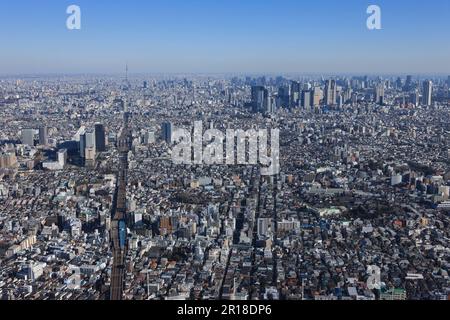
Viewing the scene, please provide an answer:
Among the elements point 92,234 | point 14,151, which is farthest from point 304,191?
point 14,151

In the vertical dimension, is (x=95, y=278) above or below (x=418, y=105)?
below

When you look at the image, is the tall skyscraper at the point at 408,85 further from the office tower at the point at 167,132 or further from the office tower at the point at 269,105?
the office tower at the point at 167,132

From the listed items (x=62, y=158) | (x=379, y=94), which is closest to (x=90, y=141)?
(x=62, y=158)

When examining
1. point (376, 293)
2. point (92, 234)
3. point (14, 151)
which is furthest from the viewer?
point (14, 151)

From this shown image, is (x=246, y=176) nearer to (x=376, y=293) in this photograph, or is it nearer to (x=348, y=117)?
(x=376, y=293)

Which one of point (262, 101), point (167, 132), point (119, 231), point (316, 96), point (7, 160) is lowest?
point (119, 231)

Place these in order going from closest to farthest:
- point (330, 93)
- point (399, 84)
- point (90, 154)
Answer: point (90, 154) → point (330, 93) → point (399, 84)

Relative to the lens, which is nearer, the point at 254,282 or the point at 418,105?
the point at 254,282

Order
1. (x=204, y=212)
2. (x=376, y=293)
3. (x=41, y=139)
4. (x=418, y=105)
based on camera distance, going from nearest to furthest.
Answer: (x=376, y=293), (x=204, y=212), (x=41, y=139), (x=418, y=105)

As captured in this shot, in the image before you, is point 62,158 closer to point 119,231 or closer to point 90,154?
point 90,154
